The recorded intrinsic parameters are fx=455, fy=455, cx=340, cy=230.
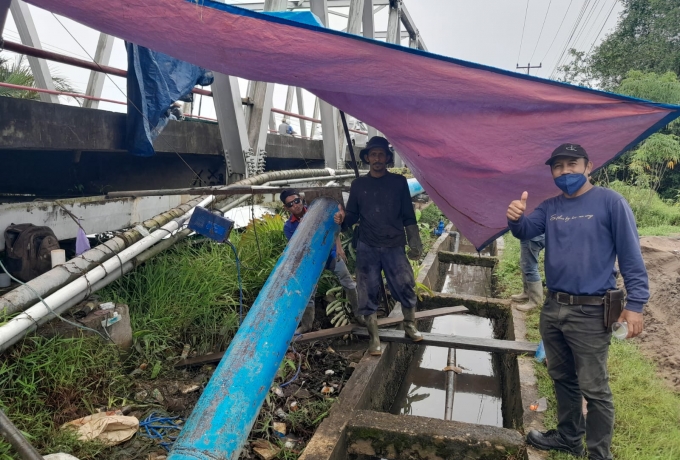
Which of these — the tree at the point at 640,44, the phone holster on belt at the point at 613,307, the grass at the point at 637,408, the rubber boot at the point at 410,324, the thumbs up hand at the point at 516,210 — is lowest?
the grass at the point at 637,408

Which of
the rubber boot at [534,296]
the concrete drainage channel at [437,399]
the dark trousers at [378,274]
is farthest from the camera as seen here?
the rubber boot at [534,296]

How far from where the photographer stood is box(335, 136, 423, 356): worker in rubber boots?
4.07 metres

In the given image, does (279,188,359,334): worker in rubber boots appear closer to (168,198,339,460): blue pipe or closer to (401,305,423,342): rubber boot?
(401,305,423,342): rubber boot

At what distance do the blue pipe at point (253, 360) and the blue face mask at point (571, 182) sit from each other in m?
1.72

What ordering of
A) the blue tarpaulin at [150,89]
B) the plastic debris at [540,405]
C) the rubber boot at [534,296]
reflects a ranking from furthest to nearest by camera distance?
the rubber boot at [534,296]
the blue tarpaulin at [150,89]
the plastic debris at [540,405]

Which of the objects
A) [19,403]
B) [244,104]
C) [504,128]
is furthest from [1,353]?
[244,104]

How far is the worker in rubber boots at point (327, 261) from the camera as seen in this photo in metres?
4.63

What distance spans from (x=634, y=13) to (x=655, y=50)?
2194mm

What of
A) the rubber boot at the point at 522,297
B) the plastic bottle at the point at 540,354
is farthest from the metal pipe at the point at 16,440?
the rubber boot at the point at 522,297

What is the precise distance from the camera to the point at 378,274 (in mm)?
4234

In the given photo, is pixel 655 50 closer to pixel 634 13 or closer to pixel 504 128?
pixel 634 13

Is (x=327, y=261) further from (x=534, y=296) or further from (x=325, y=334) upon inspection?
(x=534, y=296)

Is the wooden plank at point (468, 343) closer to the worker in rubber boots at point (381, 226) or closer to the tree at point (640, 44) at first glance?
the worker in rubber boots at point (381, 226)

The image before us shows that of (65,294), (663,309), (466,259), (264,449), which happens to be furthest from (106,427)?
(466,259)
